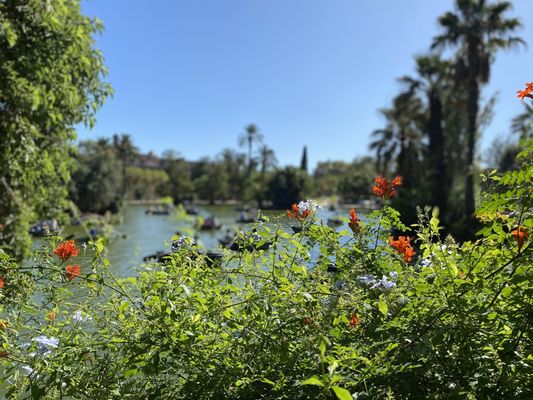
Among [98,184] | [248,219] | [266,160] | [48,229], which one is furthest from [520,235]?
[266,160]

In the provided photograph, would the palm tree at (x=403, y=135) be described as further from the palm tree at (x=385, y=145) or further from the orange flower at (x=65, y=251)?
the orange flower at (x=65, y=251)

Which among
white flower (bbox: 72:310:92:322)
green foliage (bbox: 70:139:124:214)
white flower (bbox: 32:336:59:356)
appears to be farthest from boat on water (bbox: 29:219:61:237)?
green foliage (bbox: 70:139:124:214)

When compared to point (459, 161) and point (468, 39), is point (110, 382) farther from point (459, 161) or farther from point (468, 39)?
point (459, 161)

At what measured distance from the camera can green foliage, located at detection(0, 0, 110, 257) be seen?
15.3ft

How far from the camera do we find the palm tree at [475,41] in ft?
67.6

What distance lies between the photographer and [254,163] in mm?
83812

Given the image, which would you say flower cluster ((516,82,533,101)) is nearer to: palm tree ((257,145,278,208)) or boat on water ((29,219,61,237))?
boat on water ((29,219,61,237))

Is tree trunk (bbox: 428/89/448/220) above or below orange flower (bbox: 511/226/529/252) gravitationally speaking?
above

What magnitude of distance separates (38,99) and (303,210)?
3.71m

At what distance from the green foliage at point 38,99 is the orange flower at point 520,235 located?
175 inches

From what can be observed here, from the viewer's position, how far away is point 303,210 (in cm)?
204

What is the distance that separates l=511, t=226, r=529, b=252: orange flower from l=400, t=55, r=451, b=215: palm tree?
21637mm

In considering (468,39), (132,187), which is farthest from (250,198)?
(468,39)

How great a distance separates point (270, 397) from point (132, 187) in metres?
85.3
